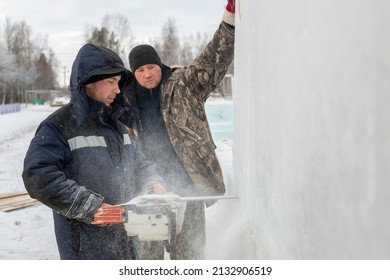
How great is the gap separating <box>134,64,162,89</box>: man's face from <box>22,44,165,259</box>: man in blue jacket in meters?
0.47

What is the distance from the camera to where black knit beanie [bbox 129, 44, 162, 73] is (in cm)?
230

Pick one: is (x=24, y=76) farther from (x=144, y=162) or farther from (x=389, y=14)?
(x=389, y=14)

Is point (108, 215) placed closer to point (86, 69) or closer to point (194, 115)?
point (86, 69)

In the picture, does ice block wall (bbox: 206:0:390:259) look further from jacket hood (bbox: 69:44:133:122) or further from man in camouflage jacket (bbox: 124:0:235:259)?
man in camouflage jacket (bbox: 124:0:235:259)

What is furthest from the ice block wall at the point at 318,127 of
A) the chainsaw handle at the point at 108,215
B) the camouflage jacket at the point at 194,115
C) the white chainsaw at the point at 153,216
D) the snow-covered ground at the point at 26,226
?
the snow-covered ground at the point at 26,226

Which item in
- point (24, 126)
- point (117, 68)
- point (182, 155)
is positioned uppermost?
point (117, 68)

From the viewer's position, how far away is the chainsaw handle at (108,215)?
5.37ft

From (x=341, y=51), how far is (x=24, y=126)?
1207 centimetres

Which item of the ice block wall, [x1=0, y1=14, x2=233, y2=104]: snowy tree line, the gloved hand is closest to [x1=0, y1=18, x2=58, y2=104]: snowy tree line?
[x1=0, y1=14, x2=233, y2=104]: snowy tree line

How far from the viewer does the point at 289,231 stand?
3.87 ft

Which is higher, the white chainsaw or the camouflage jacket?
the camouflage jacket

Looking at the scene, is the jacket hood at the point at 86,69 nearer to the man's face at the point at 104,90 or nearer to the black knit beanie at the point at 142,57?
the man's face at the point at 104,90

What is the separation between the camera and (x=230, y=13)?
2.05 m
